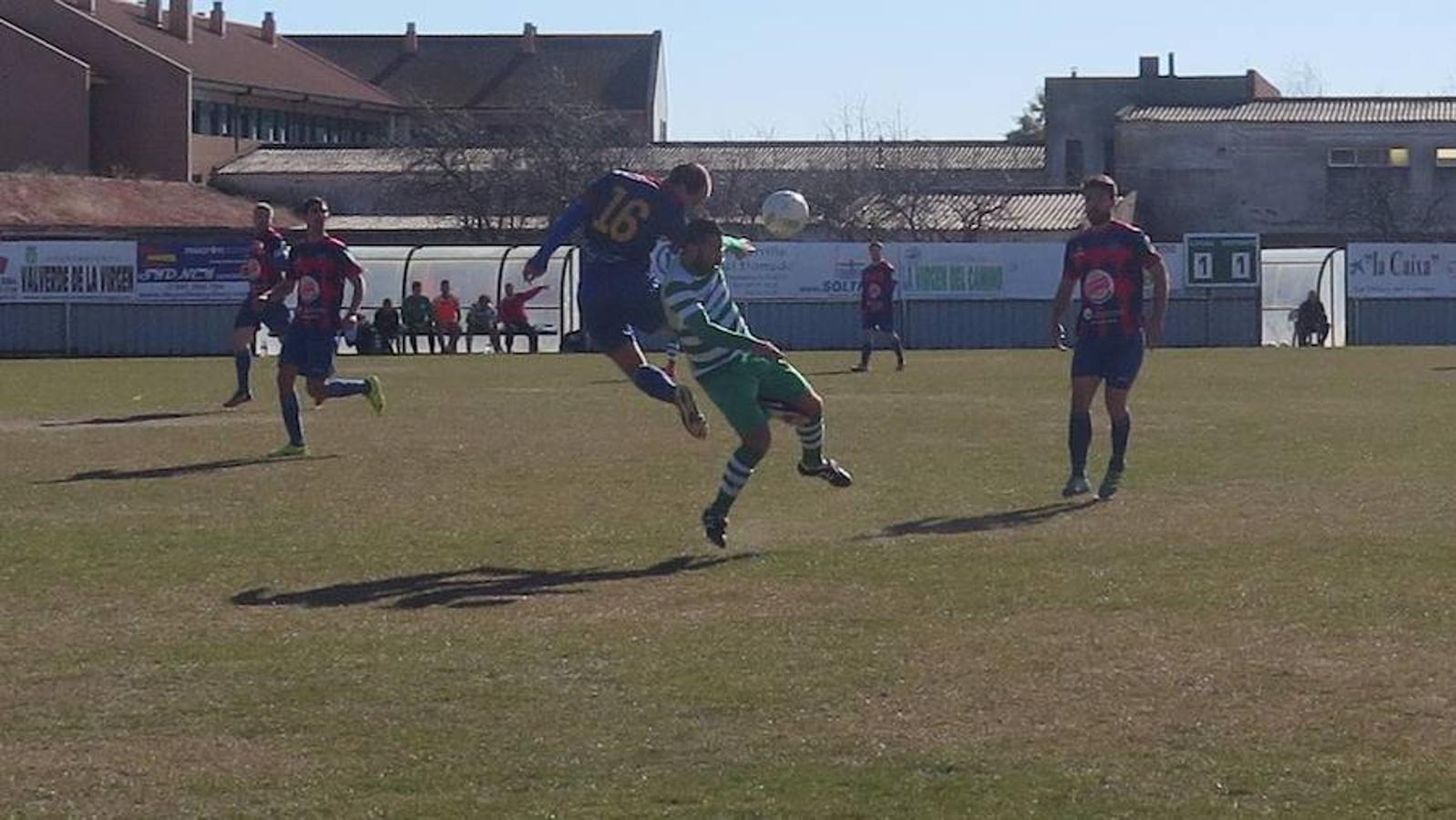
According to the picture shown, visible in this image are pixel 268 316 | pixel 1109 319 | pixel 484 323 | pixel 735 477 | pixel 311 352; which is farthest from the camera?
pixel 484 323

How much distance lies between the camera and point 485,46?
99062 mm

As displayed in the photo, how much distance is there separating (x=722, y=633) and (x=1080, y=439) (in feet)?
19.9

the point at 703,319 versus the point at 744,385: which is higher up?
the point at 703,319

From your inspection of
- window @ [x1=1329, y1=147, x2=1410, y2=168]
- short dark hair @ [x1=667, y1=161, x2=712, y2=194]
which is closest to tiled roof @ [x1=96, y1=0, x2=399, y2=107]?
window @ [x1=1329, y1=147, x2=1410, y2=168]

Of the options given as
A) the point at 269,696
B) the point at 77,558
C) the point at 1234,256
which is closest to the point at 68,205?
the point at 1234,256

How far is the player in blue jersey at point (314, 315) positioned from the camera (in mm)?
18484

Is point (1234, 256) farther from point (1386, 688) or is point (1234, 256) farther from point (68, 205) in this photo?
point (1386, 688)

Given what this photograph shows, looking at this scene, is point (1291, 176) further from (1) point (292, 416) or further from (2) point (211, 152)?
(1) point (292, 416)

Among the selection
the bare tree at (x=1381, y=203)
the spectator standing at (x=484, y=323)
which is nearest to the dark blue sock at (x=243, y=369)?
the spectator standing at (x=484, y=323)

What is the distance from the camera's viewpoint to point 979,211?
67.2 m

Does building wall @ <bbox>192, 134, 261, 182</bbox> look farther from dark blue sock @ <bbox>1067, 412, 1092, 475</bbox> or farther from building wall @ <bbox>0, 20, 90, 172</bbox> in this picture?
dark blue sock @ <bbox>1067, 412, 1092, 475</bbox>

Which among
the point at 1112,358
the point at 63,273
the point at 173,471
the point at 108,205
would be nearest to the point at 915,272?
the point at 63,273

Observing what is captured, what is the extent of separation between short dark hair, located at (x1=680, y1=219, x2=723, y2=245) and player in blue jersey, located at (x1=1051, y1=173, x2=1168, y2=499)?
10.6ft

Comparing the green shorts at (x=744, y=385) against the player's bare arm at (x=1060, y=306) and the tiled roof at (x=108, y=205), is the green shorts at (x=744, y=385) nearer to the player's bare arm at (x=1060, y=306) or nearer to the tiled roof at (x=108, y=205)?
the player's bare arm at (x=1060, y=306)
